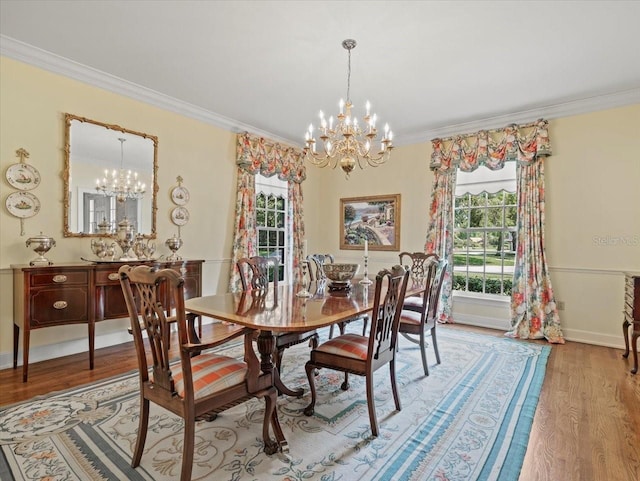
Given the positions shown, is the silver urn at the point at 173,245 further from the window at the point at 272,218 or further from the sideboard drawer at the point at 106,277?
the window at the point at 272,218

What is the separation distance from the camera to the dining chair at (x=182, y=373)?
153 cm

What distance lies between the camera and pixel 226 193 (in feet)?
15.6

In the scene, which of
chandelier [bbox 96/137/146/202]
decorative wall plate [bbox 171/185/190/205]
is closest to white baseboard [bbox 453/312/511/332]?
decorative wall plate [bbox 171/185/190/205]

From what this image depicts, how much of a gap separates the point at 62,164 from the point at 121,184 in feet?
1.77

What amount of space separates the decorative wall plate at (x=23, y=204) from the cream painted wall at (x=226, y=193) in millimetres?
51

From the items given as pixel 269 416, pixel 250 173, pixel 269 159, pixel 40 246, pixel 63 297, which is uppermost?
pixel 269 159

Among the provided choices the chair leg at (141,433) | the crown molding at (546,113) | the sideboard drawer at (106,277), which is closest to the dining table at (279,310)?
the chair leg at (141,433)

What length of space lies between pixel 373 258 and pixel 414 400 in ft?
10.6

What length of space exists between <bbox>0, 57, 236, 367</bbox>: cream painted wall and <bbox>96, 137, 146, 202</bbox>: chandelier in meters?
0.28

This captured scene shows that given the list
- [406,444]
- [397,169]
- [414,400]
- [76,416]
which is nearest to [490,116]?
[397,169]

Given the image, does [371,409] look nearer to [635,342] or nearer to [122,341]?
[635,342]

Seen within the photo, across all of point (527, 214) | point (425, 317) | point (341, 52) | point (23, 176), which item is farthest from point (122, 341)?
point (527, 214)

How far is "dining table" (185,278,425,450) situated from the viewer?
1.80 meters

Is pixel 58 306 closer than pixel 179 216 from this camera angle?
Yes
